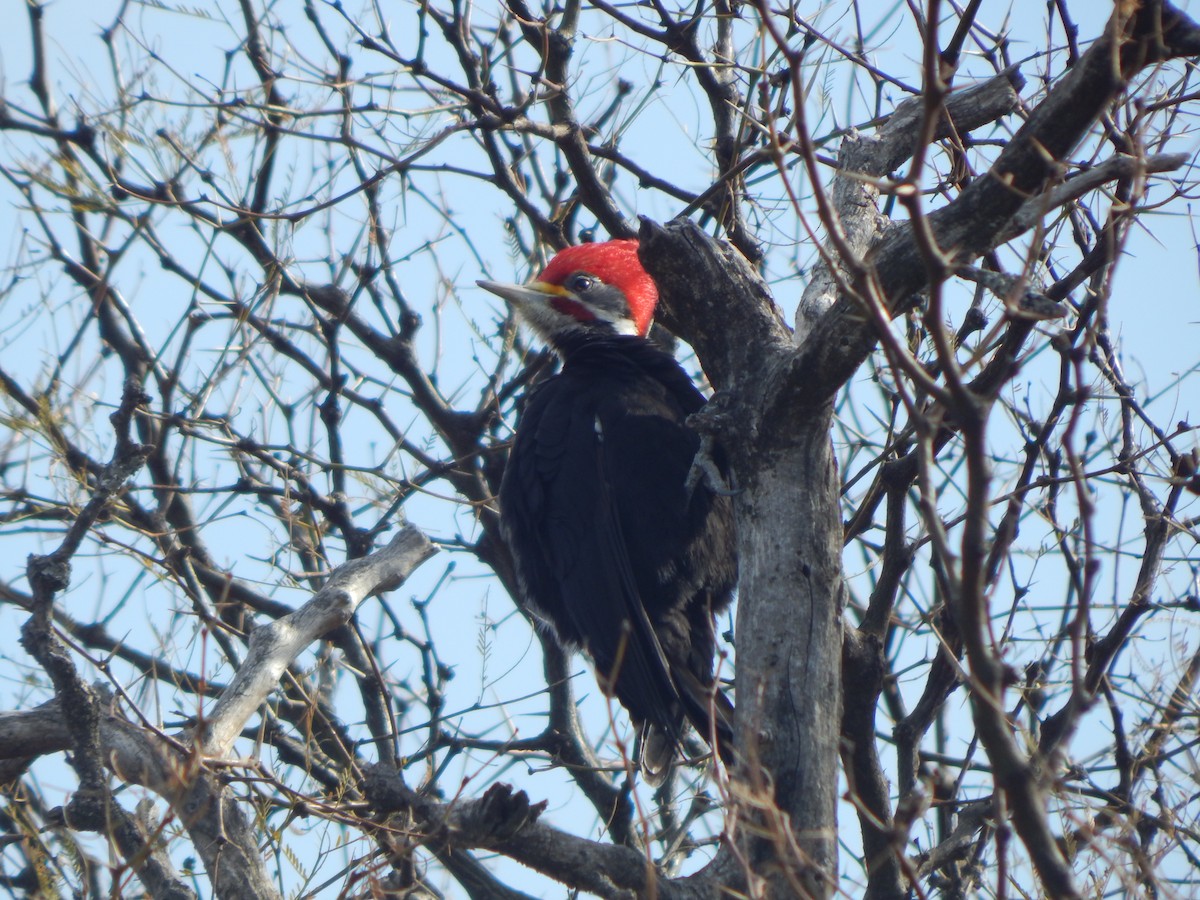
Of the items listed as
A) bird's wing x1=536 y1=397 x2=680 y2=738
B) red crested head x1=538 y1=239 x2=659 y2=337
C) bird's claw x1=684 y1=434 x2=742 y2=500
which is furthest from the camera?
red crested head x1=538 y1=239 x2=659 y2=337

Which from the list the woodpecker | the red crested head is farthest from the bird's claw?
the red crested head

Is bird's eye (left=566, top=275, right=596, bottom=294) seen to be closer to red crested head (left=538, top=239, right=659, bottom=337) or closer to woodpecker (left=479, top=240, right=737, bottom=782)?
red crested head (left=538, top=239, right=659, bottom=337)

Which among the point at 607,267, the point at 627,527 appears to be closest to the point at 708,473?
the point at 627,527

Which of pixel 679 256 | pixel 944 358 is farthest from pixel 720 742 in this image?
pixel 944 358

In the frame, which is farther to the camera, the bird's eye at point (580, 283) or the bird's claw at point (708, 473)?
the bird's eye at point (580, 283)

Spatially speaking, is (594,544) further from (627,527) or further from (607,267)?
(607,267)

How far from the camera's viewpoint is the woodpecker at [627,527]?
3971mm

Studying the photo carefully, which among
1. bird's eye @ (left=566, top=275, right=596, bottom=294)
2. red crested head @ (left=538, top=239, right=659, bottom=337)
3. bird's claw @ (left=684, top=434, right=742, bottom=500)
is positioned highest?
red crested head @ (left=538, top=239, right=659, bottom=337)

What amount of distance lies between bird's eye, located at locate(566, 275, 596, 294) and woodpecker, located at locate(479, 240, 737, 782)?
13.8 inches

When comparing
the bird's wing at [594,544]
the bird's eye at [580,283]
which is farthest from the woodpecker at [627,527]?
the bird's eye at [580,283]

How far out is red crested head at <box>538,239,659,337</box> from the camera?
187 inches

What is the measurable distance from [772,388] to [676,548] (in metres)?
1.30

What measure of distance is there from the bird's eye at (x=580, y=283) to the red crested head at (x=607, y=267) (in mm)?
14

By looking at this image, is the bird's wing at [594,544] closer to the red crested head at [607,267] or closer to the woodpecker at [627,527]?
the woodpecker at [627,527]
